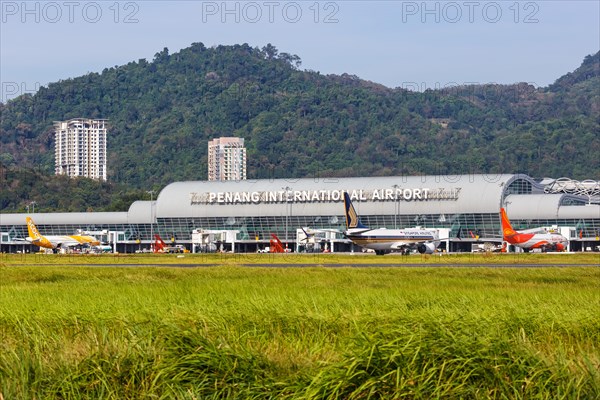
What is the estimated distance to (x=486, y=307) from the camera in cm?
2653

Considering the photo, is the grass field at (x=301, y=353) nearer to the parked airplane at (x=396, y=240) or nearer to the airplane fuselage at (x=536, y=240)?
the parked airplane at (x=396, y=240)

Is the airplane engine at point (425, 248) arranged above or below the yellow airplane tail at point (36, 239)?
below

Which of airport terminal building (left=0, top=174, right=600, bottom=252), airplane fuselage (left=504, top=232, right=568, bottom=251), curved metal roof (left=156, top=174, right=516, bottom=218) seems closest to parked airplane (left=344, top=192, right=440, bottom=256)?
airplane fuselage (left=504, top=232, right=568, bottom=251)

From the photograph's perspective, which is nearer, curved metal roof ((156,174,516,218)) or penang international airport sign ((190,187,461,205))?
curved metal roof ((156,174,516,218))

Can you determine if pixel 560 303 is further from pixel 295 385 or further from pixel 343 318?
pixel 295 385

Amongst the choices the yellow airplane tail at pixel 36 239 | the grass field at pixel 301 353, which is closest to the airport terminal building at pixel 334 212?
the yellow airplane tail at pixel 36 239

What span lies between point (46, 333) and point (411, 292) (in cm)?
1633

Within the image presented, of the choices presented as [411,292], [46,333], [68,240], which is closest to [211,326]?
[46,333]

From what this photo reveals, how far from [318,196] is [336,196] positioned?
10.4 ft

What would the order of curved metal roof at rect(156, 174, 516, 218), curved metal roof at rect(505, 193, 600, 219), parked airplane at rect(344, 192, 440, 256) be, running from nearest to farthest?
1. parked airplane at rect(344, 192, 440, 256)
2. curved metal roof at rect(505, 193, 600, 219)
3. curved metal roof at rect(156, 174, 516, 218)

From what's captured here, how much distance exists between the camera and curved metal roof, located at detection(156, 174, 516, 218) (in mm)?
162625

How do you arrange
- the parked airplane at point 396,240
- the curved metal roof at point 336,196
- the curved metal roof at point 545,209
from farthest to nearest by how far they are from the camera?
the curved metal roof at point 336,196, the curved metal roof at point 545,209, the parked airplane at point 396,240

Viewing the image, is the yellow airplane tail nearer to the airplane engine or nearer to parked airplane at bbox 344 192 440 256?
parked airplane at bbox 344 192 440 256

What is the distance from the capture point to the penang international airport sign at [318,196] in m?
165
